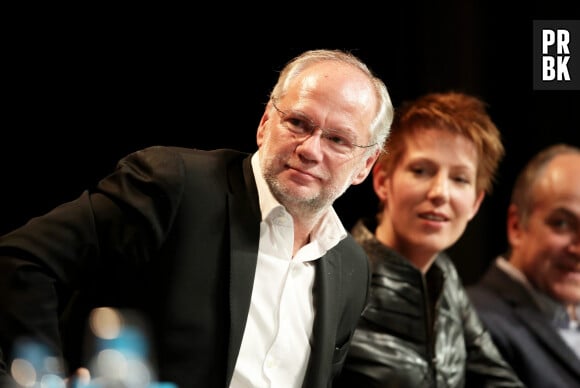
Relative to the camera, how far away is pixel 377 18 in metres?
3.48

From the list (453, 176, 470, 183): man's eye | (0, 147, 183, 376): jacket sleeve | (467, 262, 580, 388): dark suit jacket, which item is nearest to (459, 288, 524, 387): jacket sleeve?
(467, 262, 580, 388): dark suit jacket

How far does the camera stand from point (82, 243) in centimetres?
181

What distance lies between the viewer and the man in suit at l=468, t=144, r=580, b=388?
312 centimetres

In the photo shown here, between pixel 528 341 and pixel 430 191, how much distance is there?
745 millimetres

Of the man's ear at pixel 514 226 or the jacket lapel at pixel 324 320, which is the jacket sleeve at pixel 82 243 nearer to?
the jacket lapel at pixel 324 320

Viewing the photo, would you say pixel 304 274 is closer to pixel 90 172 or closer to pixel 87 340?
pixel 87 340

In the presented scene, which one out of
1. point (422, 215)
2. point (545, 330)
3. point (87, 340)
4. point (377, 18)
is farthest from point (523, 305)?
point (87, 340)

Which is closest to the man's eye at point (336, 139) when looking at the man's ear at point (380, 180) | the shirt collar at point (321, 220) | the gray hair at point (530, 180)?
the shirt collar at point (321, 220)

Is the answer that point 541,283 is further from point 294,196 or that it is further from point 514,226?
point 294,196

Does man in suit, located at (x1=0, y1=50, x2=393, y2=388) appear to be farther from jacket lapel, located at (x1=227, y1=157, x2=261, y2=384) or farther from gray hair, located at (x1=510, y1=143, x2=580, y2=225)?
gray hair, located at (x1=510, y1=143, x2=580, y2=225)

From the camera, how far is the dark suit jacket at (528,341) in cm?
310

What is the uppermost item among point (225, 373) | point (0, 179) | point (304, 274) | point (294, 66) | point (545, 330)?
point (294, 66)

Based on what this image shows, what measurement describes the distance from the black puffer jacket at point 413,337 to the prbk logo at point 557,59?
973 millimetres

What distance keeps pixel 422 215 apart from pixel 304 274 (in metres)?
0.72
